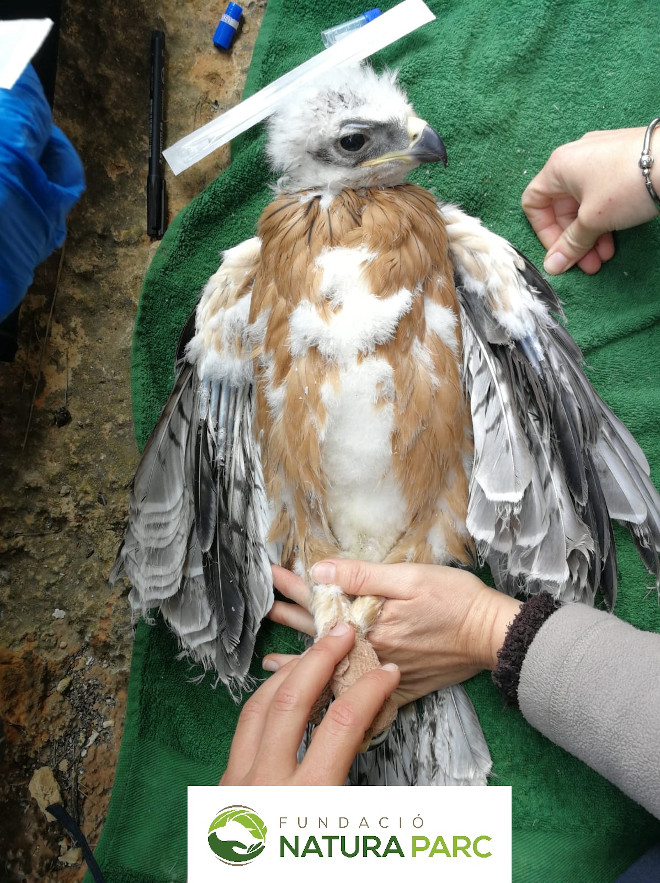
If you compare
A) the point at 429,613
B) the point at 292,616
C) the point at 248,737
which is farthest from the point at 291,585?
the point at 248,737

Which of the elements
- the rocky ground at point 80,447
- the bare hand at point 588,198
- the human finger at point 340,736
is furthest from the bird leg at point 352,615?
the bare hand at point 588,198

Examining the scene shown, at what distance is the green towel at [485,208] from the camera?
1842 millimetres

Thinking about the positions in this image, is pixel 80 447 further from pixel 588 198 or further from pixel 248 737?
pixel 588 198

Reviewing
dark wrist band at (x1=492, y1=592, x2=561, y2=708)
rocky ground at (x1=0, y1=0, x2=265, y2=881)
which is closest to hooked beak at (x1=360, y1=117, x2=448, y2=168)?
rocky ground at (x1=0, y1=0, x2=265, y2=881)

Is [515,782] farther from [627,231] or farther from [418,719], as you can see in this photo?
[627,231]

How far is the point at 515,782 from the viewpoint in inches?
71.1

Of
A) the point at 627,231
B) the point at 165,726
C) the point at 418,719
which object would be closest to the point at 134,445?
the point at 165,726

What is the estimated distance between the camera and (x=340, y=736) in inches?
42.9

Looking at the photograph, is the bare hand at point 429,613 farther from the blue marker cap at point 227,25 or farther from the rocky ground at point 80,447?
the blue marker cap at point 227,25

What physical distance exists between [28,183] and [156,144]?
2.50 ft

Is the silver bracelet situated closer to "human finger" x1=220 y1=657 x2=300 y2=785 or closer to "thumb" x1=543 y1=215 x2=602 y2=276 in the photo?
"thumb" x1=543 y1=215 x2=602 y2=276

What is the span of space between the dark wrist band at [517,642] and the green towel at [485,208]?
424 mm

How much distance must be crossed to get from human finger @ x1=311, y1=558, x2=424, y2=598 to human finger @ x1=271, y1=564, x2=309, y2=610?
0.12 m

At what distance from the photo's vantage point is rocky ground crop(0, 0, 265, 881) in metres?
1.78
